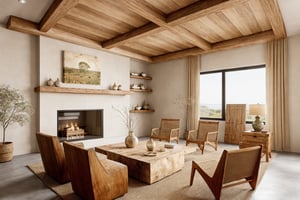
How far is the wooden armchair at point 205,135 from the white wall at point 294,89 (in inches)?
73.1

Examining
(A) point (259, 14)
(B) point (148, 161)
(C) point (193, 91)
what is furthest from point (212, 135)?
(A) point (259, 14)

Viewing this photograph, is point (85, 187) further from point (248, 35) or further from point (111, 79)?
point (248, 35)

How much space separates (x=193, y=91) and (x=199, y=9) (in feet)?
11.3

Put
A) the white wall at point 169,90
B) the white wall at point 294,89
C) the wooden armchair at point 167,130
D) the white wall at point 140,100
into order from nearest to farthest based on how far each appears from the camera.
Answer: the white wall at point 294,89
the wooden armchair at point 167,130
the white wall at point 169,90
the white wall at point 140,100

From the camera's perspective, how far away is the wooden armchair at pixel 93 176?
2.21 meters

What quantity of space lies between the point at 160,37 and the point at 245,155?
3906mm

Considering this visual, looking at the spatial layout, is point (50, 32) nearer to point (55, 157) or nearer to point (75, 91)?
point (75, 91)

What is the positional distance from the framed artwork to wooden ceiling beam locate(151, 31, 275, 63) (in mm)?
2494

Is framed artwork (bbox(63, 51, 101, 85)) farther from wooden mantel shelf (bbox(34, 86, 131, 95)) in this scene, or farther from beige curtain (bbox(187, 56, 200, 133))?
beige curtain (bbox(187, 56, 200, 133))

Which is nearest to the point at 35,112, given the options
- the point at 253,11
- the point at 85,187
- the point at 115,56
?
the point at 115,56

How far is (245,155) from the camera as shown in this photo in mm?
2420

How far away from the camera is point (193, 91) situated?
6.57 meters

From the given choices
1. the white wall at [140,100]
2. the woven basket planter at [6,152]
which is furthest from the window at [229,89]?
the woven basket planter at [6,152]

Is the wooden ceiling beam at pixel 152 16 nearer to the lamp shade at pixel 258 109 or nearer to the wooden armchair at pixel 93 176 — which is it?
the lamp shade at pixel 258 109
